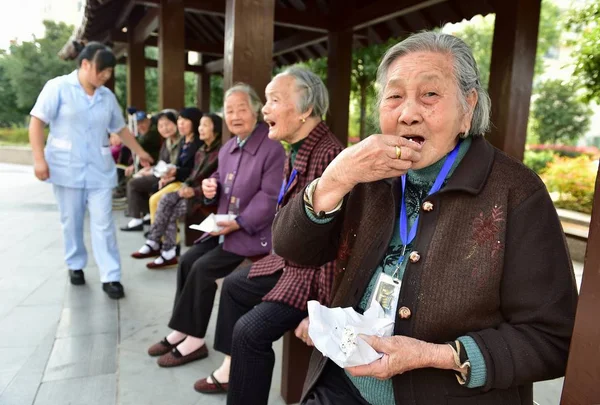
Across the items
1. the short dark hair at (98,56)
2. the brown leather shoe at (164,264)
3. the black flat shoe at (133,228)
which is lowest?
the brown leather shoe at (164,264)

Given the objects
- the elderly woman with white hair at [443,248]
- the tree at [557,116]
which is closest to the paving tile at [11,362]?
the elderly woman with white hair at [443,248]

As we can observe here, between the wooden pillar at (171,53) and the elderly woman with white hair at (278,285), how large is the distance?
13.8ft

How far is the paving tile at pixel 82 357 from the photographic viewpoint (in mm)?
2734

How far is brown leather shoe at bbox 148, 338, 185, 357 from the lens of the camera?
296 cm

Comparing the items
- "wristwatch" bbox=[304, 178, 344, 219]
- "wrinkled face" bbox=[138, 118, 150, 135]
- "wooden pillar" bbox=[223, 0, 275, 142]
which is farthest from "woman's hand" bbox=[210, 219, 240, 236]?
"wrinkled face" bbox=[138, 118, 150, 135]

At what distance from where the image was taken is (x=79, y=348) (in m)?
3.02

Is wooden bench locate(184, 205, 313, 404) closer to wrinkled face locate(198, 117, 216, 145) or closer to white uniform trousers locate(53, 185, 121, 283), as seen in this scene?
white uniform trousers locate(53, 185, 121, 283)

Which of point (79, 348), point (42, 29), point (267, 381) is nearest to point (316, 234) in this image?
point (267, 381)

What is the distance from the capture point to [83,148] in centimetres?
381

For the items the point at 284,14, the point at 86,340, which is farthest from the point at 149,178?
the point at 86,340

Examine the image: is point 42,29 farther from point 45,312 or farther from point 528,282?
point 528,282

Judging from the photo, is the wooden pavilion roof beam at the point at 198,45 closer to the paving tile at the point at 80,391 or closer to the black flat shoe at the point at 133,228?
the black flat shoe at the point at 133,228

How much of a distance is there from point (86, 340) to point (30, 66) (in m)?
19.5

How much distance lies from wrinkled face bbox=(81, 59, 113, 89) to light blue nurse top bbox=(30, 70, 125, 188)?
0.12 m
